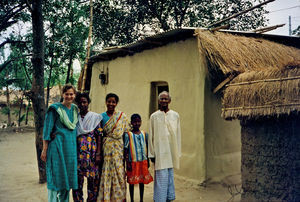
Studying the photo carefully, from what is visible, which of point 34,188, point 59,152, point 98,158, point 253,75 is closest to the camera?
point 59,152

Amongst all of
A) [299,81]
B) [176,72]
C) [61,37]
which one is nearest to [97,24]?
[61,37]

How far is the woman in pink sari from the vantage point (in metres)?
3.56

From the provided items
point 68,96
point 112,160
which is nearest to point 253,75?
point 112,160

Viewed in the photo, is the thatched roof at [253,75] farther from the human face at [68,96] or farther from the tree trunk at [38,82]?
the tree trunk at [38,82]

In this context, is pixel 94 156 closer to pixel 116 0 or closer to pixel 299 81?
pixel 299 81

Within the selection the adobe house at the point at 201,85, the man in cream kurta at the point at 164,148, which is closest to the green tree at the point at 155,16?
the adobe house at the point at 201,85

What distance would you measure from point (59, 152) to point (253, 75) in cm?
264

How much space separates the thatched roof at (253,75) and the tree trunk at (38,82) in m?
3.22

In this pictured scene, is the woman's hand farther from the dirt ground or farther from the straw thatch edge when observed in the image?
the straw thatch edge

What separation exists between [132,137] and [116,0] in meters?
10.5

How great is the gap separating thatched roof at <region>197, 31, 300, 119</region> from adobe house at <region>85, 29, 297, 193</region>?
0.9 inches

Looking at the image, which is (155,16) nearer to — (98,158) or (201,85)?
(201,85)

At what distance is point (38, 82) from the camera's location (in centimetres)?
551

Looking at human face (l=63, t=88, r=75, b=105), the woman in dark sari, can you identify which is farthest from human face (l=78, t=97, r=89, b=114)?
human face (l=63, t=88, r=75, b=105)
